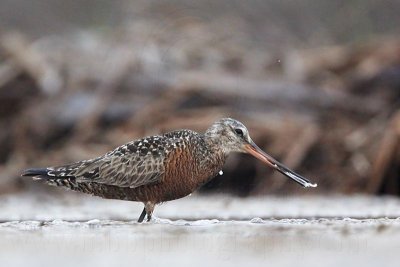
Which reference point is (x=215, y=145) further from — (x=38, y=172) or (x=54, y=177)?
(x=38, y=172)

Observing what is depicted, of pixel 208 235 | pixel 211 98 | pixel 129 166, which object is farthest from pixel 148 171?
pixel 211 98

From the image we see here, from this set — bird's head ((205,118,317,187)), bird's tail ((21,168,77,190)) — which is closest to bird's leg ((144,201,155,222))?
bird's tail ((21,168,77,190))

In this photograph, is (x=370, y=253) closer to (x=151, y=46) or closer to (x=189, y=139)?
(x=189, y=139)

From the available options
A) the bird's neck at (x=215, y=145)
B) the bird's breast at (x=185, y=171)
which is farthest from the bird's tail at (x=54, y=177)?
the bird's neck at (x=215, y=145)

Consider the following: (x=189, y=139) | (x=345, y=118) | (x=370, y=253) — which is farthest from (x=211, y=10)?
(x=370, y=253)

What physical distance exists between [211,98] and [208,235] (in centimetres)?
523

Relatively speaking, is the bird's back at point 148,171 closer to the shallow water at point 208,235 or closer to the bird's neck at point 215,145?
the bird's neck at point 215,145

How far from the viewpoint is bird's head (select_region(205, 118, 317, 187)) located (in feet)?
29.5

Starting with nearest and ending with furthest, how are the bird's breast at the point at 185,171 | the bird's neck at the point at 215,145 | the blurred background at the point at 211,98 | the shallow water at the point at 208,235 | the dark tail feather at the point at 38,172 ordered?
1. the shallow water at the point at 208,235
2. the bird's breast at the point at 185,171
3. the dark tail feather at the point at 38,172
4. the bird's neck at the point at 215,145
5. the blurred background at the point at 211,98

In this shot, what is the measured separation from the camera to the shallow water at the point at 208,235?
6074mm

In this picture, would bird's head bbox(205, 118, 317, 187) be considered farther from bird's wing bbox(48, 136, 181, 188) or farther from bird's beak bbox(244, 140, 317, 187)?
bird's wing bbox(48, 136, 181, 188)

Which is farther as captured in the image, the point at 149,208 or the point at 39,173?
the point at 39,173

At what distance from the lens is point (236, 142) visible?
29.7 feet

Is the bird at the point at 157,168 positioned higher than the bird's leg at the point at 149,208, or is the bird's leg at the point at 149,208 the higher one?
the bird at the point at 157,168
